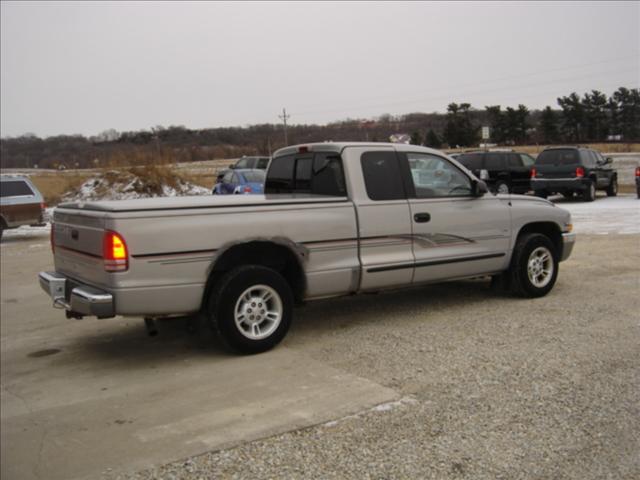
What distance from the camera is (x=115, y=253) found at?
5039mm

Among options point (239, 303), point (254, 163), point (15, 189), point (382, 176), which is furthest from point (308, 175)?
point (254, 163)

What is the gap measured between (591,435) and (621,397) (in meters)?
0.71

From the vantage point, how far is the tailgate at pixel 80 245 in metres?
→ 5.21

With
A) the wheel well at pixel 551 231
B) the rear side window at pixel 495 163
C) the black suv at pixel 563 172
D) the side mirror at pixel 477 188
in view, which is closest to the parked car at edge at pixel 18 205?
the side mirror at pixel 477 188

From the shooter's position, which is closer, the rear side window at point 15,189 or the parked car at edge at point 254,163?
the rear side window at point 15,189

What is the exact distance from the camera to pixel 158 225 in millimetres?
5133

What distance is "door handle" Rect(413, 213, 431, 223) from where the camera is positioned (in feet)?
21.6

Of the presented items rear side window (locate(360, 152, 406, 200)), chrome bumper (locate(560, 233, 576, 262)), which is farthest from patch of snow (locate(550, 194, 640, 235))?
rear side window (locate(360, 152, 406, 200))

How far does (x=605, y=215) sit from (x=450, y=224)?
1153 cm

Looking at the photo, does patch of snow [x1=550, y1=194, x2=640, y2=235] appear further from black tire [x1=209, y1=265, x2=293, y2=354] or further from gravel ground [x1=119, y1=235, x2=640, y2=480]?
black tire [x1=209, y1=265, x2=293, y2=354]

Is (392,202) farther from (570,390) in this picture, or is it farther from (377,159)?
(570,390)

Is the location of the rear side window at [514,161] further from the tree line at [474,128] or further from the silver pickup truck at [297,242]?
the tree line at [474,128]

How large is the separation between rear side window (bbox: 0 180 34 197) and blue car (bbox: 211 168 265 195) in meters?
7.09

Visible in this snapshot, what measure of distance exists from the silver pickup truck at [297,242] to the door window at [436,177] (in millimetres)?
14
